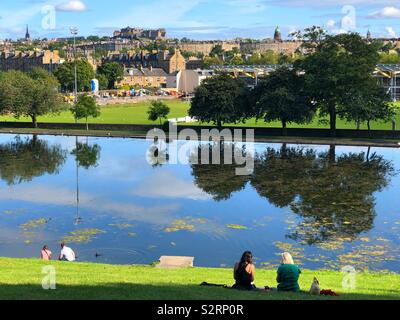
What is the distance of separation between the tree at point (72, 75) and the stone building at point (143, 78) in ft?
77.4

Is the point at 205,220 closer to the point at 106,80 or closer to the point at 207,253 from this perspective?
the point at 207,253

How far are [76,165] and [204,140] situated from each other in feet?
60.3

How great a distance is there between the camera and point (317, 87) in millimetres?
54312

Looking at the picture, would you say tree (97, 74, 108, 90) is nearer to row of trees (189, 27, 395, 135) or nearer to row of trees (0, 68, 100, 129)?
row of trees (0, 68, 100, 129)

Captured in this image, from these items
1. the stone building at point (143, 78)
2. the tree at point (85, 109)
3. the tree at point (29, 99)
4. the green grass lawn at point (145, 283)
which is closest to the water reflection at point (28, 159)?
the tree at point (85, 109)

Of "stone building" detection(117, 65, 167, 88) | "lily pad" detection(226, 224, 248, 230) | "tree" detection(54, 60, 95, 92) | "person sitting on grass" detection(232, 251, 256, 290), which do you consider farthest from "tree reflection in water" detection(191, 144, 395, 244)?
"stone building" detection(117, 65, 167, 88)

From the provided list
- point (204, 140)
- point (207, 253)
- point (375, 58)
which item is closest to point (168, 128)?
point (204, 140)

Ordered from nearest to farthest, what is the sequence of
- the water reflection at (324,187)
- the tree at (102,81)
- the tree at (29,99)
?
the water reflection at (324,187), the tree at (29,99), the tree at (102,81)

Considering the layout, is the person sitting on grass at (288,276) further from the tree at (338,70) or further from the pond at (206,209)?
the tree at (338,70)

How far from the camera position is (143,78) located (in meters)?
176

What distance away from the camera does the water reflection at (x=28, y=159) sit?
37325mm

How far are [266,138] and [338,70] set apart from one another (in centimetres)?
874

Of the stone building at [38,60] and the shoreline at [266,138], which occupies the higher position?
the stone building at [38,60]
